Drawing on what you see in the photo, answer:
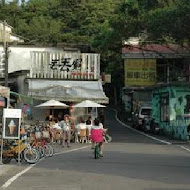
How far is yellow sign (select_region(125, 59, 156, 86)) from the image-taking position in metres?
42.9

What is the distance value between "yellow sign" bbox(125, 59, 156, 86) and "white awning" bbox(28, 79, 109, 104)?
4072mm

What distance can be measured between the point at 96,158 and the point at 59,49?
2388 centimetres

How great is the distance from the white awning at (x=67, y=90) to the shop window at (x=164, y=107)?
5.32 meters

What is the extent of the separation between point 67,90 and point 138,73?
7.84m

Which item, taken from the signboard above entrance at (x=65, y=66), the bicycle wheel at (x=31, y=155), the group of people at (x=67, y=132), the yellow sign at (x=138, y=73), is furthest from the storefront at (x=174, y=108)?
the bicycle wheel at (x=31, y=155)

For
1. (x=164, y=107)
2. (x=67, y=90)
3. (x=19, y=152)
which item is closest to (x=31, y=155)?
(x=19, y=152)

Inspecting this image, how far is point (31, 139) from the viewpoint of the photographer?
832 inches

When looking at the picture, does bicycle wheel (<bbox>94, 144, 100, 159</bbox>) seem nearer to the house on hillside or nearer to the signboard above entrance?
the house on hillside

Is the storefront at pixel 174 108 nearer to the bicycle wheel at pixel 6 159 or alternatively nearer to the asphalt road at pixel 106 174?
the asphalt road at pixel 106 174

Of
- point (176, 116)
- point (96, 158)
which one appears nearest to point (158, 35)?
point (176, 116)

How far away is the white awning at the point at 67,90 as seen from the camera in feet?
121

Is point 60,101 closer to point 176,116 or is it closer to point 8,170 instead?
point 176,116

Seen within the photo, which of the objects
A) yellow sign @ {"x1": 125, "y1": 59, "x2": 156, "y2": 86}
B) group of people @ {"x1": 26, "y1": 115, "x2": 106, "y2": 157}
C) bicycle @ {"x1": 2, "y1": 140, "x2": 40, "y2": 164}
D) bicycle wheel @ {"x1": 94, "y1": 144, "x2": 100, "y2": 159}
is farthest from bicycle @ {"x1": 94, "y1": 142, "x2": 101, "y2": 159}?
yellow sign @ {"x1": 125, "y1": 59, "x2": 156, "y2": 86}

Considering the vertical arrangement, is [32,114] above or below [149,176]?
above
